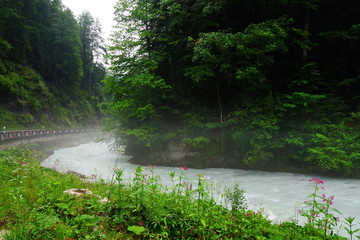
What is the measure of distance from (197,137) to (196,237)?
9766 millimetres

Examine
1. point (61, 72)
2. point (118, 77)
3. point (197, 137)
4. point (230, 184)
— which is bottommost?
point (230, 184)

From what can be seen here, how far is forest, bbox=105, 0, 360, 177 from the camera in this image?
31.8ft

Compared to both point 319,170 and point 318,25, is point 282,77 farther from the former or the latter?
point 319,170

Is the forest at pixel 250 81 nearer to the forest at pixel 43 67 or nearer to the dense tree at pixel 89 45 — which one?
the forest at pixel 43 67

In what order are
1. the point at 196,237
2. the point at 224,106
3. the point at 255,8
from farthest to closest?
the point at 224,106 → the point at 255,8 → the point at 196,237

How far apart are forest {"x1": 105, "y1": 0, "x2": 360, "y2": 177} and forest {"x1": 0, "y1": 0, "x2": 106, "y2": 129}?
1676cm

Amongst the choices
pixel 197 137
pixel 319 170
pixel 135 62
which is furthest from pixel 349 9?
pixel 135 62

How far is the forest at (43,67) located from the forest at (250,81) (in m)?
16.8

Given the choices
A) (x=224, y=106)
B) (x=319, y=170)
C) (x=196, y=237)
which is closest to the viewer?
(x=196, y=237)

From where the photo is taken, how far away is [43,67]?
34531 mm

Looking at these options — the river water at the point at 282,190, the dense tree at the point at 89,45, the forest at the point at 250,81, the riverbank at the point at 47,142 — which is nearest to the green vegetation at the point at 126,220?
the river water at the point at 282,190

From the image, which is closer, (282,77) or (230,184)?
(230,184)

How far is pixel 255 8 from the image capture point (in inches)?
473

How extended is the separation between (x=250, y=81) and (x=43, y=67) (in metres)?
38.4
